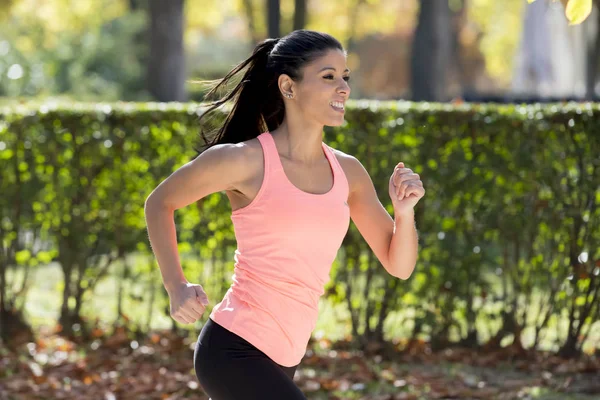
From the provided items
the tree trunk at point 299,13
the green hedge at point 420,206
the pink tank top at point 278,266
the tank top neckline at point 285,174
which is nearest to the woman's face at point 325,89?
the tank top neckline at point 285,174

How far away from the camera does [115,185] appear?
7.20 m

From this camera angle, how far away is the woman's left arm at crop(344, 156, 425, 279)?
3.40 metres

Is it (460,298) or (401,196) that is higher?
(401,196)

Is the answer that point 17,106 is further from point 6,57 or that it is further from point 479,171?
point 6,57

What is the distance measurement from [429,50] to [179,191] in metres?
15.4

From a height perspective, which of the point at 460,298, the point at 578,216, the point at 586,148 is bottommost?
the point at 460,298

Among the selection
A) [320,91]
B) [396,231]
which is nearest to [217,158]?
[320,91]

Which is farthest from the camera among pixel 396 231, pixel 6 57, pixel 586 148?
pixel 6 57

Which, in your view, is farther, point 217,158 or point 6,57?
point 6,57

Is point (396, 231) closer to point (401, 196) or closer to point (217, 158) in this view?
point (401, 196)

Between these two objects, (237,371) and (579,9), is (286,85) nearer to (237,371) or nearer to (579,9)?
(237,371)

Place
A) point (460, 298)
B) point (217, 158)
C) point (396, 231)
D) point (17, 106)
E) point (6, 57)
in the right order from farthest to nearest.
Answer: point (6, 57), point (17, 106), point (460, 298), point (396, 231), point (217, 158)

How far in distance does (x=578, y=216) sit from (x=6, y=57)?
13150mm

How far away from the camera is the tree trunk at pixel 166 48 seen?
49.5 ft
